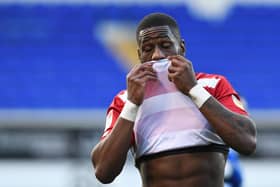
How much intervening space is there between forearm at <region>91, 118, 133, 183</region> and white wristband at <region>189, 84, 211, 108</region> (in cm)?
22

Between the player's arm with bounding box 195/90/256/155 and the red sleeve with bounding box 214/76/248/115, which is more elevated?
the red sleeve with bounding box 214/76/248/115

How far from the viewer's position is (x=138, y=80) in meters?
2.53

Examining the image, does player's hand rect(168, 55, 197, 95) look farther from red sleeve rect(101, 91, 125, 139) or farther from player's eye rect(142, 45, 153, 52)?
red sleeve rect(101, 91, 125, 139)

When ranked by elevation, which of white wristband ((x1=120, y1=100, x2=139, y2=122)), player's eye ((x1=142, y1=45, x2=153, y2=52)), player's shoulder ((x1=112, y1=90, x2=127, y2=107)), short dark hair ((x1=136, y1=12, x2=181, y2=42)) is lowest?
white wristband ((x1=120, y1=100, x2=139, y2=122))

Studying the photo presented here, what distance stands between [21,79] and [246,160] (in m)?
3.06

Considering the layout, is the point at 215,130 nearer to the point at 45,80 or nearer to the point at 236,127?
the point at 236,127

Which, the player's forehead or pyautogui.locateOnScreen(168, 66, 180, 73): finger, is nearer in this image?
pyautogui.locateOnScreen(168, 66, 180, 73): finger

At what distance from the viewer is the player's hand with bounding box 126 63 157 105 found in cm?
253

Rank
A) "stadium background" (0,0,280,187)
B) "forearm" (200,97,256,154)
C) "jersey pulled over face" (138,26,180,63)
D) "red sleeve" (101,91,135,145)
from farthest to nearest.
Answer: "stadium background" (0,0,280,187), "red sleeve" (101,91,135,145), "jersey pulled over face" (138,26,180,63), "forearm" (200,97,256,154)

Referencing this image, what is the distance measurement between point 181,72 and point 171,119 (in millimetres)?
215

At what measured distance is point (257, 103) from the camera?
1005cm

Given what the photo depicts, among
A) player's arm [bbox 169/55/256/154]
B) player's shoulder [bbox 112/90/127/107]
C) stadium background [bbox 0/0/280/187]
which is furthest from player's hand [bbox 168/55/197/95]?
stadium background [bbox 0/0/280/187]

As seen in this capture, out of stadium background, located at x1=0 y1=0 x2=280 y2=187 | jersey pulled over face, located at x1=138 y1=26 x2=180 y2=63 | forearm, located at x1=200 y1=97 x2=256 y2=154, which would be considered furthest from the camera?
stadium background, located at x1=0 y1=0 x2=280 y2=187

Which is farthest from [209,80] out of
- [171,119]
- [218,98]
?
[171,119]
